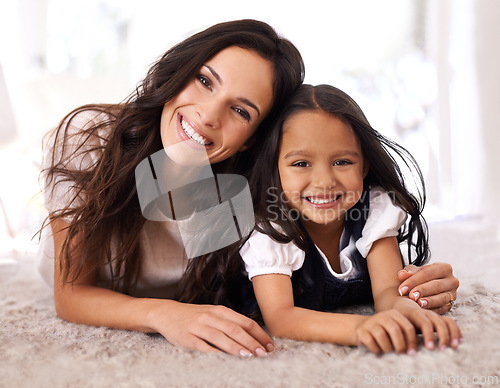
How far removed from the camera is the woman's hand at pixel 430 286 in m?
0.97

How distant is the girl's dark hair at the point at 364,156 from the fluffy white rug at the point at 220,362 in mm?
223

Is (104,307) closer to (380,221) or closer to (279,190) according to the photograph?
(279,190)

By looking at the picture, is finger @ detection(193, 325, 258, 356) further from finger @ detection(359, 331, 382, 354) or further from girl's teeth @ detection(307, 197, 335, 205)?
girl's teeth @ detection(307, 197, 335, 205)

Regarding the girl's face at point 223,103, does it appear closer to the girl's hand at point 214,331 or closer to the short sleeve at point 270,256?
the short sleeve at point 270,256

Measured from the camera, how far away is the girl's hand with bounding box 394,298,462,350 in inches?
31.5

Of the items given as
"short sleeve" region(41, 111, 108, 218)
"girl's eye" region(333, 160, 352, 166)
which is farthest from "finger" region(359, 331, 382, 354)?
"short sleeve" region(41, 111, 108, 218)

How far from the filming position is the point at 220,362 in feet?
2.70

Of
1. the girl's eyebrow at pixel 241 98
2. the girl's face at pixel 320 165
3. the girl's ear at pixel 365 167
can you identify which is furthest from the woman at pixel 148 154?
the girl's ear at pixel 365 167

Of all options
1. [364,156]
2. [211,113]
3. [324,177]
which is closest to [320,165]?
[324,177]

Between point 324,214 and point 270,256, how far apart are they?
0.44 feet

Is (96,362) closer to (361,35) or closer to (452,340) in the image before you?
(452,340)

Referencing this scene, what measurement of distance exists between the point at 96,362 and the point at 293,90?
647 mm

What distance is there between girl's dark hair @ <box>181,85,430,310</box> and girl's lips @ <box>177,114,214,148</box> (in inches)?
4.7

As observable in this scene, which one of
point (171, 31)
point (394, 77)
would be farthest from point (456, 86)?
point (171, 31)
